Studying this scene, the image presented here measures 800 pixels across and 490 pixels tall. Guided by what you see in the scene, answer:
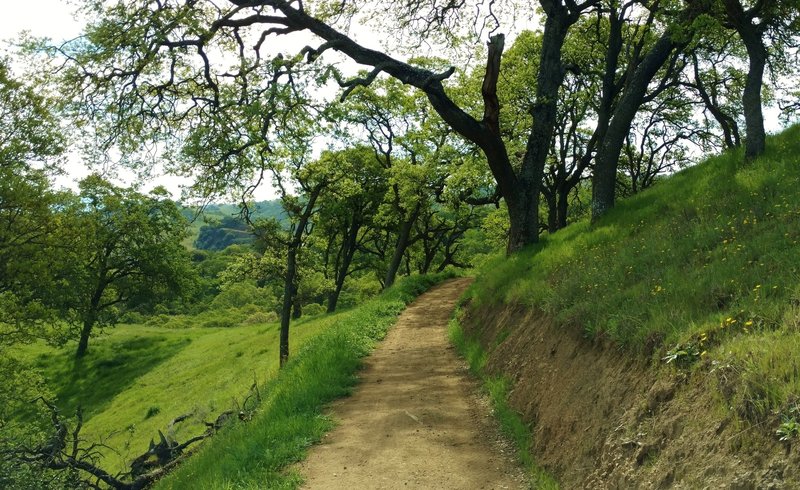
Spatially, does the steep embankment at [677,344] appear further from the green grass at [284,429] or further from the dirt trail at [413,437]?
the green grass at [284,429]

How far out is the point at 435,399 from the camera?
9.11 metres

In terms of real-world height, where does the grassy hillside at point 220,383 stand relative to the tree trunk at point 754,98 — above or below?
below

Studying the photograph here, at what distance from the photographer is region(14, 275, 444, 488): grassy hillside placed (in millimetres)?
7617

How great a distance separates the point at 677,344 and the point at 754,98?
22.9 feet

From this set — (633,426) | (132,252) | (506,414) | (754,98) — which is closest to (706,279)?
(633,426)

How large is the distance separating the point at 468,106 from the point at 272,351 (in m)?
16.3

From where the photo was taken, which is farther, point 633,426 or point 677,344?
point 677,344

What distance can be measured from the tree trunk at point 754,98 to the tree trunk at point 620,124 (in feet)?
7.51

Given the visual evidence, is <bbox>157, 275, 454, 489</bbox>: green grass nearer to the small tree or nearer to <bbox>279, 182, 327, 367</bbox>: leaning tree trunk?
<bbox>279, 182, 327, 367</bbox>: leaning tree trunk

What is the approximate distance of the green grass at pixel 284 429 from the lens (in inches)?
263

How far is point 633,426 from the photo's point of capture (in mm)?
4957

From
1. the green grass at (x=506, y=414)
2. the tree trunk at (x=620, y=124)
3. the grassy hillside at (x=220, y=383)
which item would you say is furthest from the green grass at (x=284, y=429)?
the tree trunk at (x=620, y=124)

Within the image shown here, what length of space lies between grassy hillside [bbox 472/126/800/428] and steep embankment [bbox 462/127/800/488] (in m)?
0.02

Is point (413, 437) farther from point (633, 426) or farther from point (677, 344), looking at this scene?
point (677, 344)
